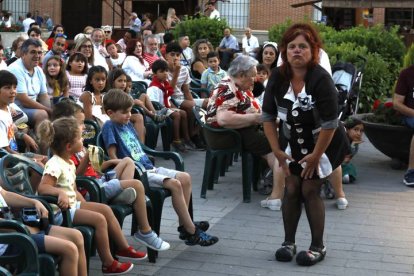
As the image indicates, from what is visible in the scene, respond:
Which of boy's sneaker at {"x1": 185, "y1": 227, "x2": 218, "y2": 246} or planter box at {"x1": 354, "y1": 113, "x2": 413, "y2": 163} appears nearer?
boy's sneaker at {"x1": 185, "y1": 227, "x2": 218, "y2": 246}

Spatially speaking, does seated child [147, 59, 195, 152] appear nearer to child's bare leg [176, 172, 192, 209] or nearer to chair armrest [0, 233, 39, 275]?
child's bare leg [176, 172, 192, 209]

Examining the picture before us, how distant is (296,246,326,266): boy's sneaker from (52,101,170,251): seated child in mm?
1022

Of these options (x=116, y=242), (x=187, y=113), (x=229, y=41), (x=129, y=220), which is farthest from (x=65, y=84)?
(x=229, y=41)

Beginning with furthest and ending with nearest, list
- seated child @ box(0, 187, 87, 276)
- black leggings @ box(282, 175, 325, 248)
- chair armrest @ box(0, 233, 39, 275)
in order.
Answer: black leggings @ box(282, 175, 325, 248) → seated child @ box(0, 187, 87, 276) → chair armrest @ box(0, 233, 39, 275)

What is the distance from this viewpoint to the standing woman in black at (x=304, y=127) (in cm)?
661

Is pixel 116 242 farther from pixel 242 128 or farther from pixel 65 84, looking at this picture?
pixel 65 84

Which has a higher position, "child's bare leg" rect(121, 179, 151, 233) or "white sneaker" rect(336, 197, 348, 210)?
"child's bare leg" rect(121, 179, 151, 233)

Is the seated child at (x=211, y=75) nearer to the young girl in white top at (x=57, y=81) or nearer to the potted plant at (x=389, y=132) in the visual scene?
the potted plant at (x=389, y=132)

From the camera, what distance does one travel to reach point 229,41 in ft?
75.8

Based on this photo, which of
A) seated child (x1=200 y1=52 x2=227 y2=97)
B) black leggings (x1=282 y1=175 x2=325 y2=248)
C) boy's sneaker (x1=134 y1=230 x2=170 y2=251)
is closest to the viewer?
boy's sneaker (x1=134 y1=230 x2=170 y2=251)

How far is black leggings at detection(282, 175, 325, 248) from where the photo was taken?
6758 mm

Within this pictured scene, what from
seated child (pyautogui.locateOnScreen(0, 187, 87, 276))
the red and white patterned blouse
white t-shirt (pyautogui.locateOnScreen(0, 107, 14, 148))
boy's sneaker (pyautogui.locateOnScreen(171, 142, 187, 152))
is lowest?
boy's sneaker (pyautogui.locateOnScreen(171, 142, 187, 152))

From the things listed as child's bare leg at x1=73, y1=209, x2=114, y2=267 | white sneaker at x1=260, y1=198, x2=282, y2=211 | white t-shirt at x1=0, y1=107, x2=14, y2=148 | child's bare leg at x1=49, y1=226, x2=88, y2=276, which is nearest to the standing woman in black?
child's bare leg at x1=73, y1=209, x2=114, y2=267

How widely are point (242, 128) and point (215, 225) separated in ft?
4.49
